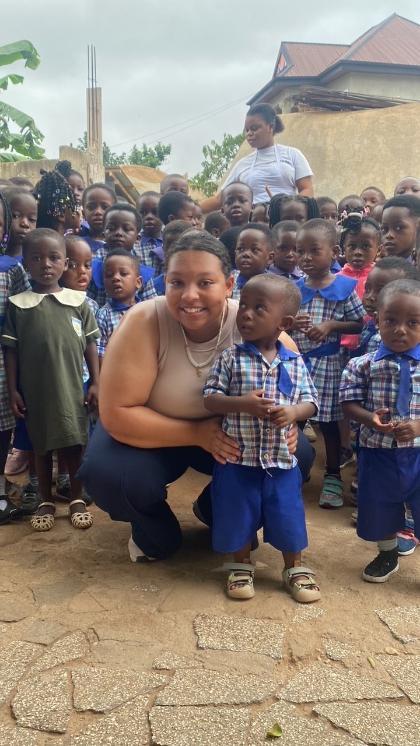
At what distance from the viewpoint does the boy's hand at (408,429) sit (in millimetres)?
2445

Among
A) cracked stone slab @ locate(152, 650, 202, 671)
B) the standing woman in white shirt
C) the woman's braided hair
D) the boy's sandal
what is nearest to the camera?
cracked stone slab @ locate(152, 650, 202, 671)

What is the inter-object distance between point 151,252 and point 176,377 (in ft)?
8.07

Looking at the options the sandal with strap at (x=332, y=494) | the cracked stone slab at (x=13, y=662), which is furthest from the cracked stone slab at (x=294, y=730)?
the sandal with strap at (x=332, y=494)

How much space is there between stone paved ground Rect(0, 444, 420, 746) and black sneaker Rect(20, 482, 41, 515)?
41cm

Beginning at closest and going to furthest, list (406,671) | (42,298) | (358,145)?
(406,671), (42,298), (358,145)

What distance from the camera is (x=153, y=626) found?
2217 millimetres

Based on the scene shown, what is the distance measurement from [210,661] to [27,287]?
2103 mm

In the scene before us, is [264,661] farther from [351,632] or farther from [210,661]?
[351,632]

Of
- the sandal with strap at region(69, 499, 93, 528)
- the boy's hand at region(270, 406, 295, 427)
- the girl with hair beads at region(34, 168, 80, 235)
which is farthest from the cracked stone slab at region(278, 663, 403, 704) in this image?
the girl with hair beads at region(34, 168, 80, 235)

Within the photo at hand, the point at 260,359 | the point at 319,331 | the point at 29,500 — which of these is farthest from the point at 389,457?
the point at 29,500

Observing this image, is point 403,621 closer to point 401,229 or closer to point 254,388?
point 254,388

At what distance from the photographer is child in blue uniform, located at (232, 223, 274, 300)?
3906mm

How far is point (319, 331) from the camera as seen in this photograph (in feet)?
11.2

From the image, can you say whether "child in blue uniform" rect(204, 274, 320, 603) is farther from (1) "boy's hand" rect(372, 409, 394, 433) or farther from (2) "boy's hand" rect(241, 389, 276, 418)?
(1) "boy's hand" rect(372, 409, 394, 433)
